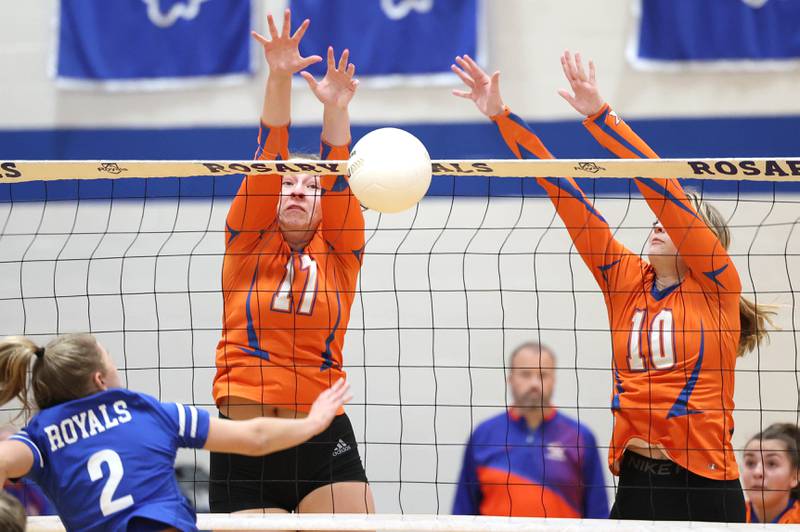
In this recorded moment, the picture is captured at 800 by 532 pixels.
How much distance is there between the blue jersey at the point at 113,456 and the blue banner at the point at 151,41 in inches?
166

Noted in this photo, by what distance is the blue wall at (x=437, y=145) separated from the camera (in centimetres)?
649

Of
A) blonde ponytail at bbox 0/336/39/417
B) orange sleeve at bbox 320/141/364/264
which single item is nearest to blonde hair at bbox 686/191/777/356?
orange sleeve at bbox 320/141/364/264

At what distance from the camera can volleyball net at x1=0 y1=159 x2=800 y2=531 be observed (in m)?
6.29

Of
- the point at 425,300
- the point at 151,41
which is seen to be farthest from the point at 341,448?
the point at 151,41

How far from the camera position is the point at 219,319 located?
6633 millimetres

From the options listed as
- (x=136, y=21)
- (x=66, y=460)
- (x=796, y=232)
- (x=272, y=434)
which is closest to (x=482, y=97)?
(x=272, y=434)

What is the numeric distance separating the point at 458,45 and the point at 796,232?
2.40 meters

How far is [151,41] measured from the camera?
271 inches

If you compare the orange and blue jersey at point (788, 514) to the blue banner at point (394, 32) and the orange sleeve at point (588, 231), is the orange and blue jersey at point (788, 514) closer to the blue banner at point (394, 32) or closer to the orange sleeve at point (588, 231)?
the orange sleeve at point (588, 231)

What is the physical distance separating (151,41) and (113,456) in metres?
4.57

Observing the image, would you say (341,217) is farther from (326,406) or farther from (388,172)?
(326,406)

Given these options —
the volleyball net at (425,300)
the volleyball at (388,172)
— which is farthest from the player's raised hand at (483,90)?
the volleyball net at (425,300)

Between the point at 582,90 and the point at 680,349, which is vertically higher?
the point at 582,90

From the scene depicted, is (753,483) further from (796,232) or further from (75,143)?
(75,143)
